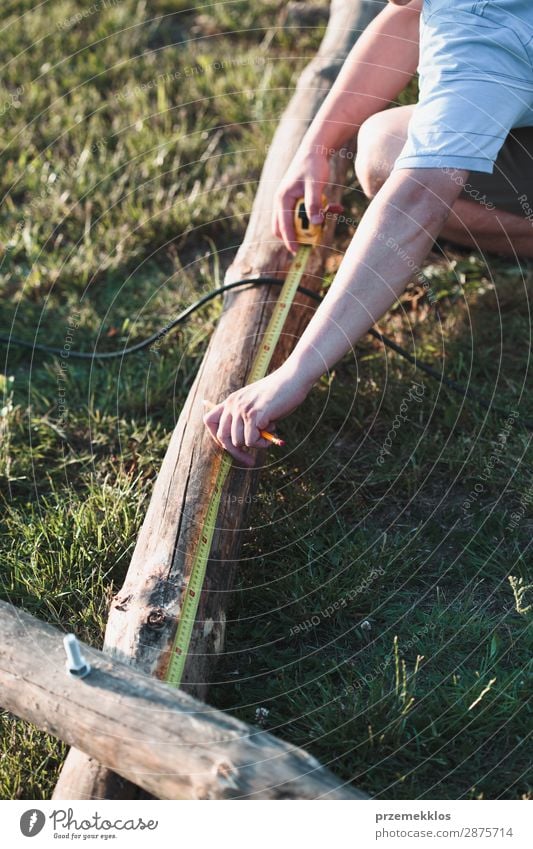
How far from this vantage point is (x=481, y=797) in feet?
6.83

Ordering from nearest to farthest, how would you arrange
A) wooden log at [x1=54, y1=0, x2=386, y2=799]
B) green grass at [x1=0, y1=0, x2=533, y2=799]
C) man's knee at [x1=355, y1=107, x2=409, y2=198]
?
1. wooden log at [x1=54, y1=0, x2=386, y2=799]
2. green grass at [x1=0, y1=0, x2=533, y2=799]
3. man's knee at [x1=355, y1=107, x2=409, y2=198]

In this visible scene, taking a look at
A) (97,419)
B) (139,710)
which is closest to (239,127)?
(97,419)

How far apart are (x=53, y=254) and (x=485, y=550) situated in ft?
7.91

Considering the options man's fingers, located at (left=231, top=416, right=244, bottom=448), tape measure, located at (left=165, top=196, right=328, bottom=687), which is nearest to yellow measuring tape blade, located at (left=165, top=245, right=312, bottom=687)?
tape measure, located at (left=165, top=196, right=328, bottom=687)

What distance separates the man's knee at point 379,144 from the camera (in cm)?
303

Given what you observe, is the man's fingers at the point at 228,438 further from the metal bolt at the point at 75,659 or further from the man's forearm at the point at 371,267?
the metal bolt at the point at 75,659

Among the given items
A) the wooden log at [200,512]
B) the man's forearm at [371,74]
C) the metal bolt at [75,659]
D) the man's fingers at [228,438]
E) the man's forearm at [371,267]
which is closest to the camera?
the metal bolt at [75,659]

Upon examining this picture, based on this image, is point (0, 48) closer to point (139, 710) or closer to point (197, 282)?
point (197, 282)

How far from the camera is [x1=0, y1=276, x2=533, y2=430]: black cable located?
313cm

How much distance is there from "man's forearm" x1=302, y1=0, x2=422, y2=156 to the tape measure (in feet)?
0.83

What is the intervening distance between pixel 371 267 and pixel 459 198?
2.92 ft

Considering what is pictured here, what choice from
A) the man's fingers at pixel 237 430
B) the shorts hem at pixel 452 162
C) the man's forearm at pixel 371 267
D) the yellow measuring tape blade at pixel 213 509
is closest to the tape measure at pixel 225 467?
the yellow measuring tape blade at pixel 213 509

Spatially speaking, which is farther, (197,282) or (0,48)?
(0,48)

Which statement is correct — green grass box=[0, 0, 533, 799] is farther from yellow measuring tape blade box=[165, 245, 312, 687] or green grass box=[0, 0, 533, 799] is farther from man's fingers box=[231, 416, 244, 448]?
man's fingers box=[231, 416, 244, 448]
